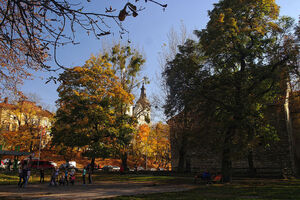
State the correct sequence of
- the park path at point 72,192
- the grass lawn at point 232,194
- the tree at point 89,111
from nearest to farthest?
the grass lawn at point 232,194
the park path at point 72,192
the tree at point 89,111

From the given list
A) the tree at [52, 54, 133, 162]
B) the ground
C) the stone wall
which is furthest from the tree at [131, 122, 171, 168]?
the ground

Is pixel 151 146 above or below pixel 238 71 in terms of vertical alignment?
below

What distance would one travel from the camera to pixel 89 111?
22891 millimetres

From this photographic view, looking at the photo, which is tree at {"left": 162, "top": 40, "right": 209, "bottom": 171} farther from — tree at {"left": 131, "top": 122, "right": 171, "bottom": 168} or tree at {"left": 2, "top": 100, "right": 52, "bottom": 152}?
tree at {"left": 131, "top": 122, "right": 171, "bottom": 168}

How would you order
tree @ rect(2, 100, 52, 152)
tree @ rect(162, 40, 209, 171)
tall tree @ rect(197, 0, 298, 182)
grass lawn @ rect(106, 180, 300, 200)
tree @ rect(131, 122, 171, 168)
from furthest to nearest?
tree @ rect(131, 122, 171, 168) < tree @ rect(2, 100, 52, 152) < tree @ rect(162, 40, 209, 171) < tall tree @ rect(197, 0, 298, 182) < grass lawn @ rect(106, 180, 300, 200)

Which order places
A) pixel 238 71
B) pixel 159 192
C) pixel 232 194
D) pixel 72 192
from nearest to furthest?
1. pixel 232 194
2. pixel 159 192
3. pixel 72 192
4. pixel 238 71

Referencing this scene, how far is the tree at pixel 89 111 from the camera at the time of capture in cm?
2308

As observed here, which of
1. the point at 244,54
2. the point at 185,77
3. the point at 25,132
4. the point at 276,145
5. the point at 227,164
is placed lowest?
the point at 227,164

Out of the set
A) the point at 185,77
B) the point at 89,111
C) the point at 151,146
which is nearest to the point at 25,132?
the point at 89,111

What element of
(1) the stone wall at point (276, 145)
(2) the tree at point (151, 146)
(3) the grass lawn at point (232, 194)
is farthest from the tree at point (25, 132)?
(3) the grass lawn at point (232, 194)

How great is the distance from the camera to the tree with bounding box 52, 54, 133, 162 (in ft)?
75.7

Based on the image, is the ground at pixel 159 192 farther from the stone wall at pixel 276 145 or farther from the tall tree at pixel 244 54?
the stone wall at pixel 276 145

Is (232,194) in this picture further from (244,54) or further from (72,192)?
(244,54)

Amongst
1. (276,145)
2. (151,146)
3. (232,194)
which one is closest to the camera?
(232,194)
